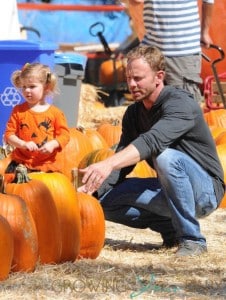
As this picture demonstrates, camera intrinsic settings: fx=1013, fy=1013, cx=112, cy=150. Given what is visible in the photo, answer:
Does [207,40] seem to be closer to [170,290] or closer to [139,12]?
[139,12]

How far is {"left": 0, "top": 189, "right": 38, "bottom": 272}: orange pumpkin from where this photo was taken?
4.86 metres

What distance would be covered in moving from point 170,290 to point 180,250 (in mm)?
890

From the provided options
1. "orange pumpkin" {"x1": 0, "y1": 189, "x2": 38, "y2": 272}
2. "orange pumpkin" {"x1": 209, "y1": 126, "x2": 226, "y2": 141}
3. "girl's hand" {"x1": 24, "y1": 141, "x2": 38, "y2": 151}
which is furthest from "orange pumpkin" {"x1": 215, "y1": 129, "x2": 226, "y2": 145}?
"orange pumpkin" {"x1": 0, "y1": 189, "x2": 38, "y2": 272}

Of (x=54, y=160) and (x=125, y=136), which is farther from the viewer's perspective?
(x=54, y=160)

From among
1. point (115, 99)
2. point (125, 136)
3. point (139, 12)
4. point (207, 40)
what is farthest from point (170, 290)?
point (115, 99)

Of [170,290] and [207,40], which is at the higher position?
[207,40]

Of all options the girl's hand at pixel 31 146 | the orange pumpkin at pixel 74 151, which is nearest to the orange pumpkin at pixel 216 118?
the orange pumpkin at pixel 74 151

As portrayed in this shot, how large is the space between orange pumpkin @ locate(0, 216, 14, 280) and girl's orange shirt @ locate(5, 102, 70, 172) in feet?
5.32

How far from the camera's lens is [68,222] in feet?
17.0

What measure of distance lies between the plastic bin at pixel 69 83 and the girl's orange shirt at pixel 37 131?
3.01 metres

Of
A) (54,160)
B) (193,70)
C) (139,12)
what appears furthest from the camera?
(139,12)

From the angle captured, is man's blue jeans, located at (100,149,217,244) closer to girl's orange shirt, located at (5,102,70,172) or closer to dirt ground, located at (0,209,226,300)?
dirt ground, located at (0,209,226,300)

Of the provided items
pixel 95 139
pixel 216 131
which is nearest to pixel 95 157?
pixel 95 139

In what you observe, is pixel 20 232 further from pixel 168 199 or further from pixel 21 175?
pixel 168 199
